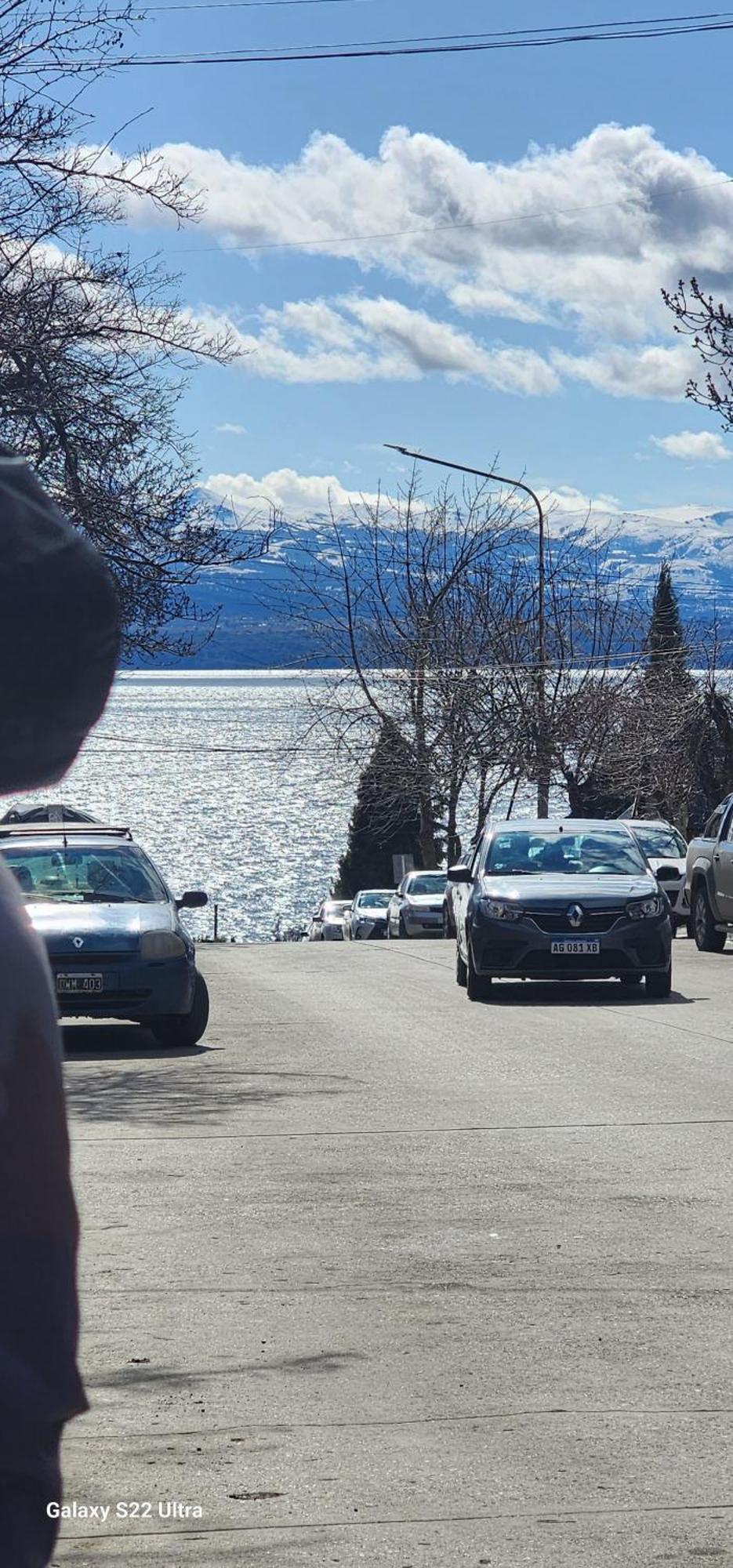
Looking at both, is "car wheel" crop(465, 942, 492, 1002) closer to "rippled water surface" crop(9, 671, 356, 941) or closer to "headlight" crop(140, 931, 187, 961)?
"headlight" crop(140, 931, 187, 961)

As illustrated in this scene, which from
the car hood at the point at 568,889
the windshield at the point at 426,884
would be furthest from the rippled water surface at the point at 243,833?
the car hood at the point at 568,889

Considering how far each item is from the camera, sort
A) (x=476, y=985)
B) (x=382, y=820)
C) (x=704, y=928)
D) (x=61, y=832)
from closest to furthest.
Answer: (x=61, y=832) < (x=476, y=985) < (x=704, y=928) < (x=382, y=820)

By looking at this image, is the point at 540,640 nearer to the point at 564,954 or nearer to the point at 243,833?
the point at 564,954

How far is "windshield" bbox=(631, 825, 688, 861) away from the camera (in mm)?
31438

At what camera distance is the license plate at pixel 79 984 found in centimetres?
1355

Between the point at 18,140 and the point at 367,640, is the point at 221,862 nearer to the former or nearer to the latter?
the point at 367,640

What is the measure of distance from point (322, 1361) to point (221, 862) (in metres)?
117

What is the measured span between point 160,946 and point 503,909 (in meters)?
4.53

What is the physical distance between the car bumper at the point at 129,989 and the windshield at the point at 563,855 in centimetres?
538

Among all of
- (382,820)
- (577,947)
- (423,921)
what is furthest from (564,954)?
(382,820)

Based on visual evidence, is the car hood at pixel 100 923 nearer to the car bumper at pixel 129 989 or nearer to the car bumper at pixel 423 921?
the car bumper at pixel 129 989

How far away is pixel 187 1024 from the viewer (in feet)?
46.7

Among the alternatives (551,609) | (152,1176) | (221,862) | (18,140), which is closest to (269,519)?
(18,140)

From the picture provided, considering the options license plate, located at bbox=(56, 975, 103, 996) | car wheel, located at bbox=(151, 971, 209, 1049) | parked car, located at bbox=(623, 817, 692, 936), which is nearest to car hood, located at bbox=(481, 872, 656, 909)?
→ car wheel, located at bbox=(151, 971, 209, 1049)
